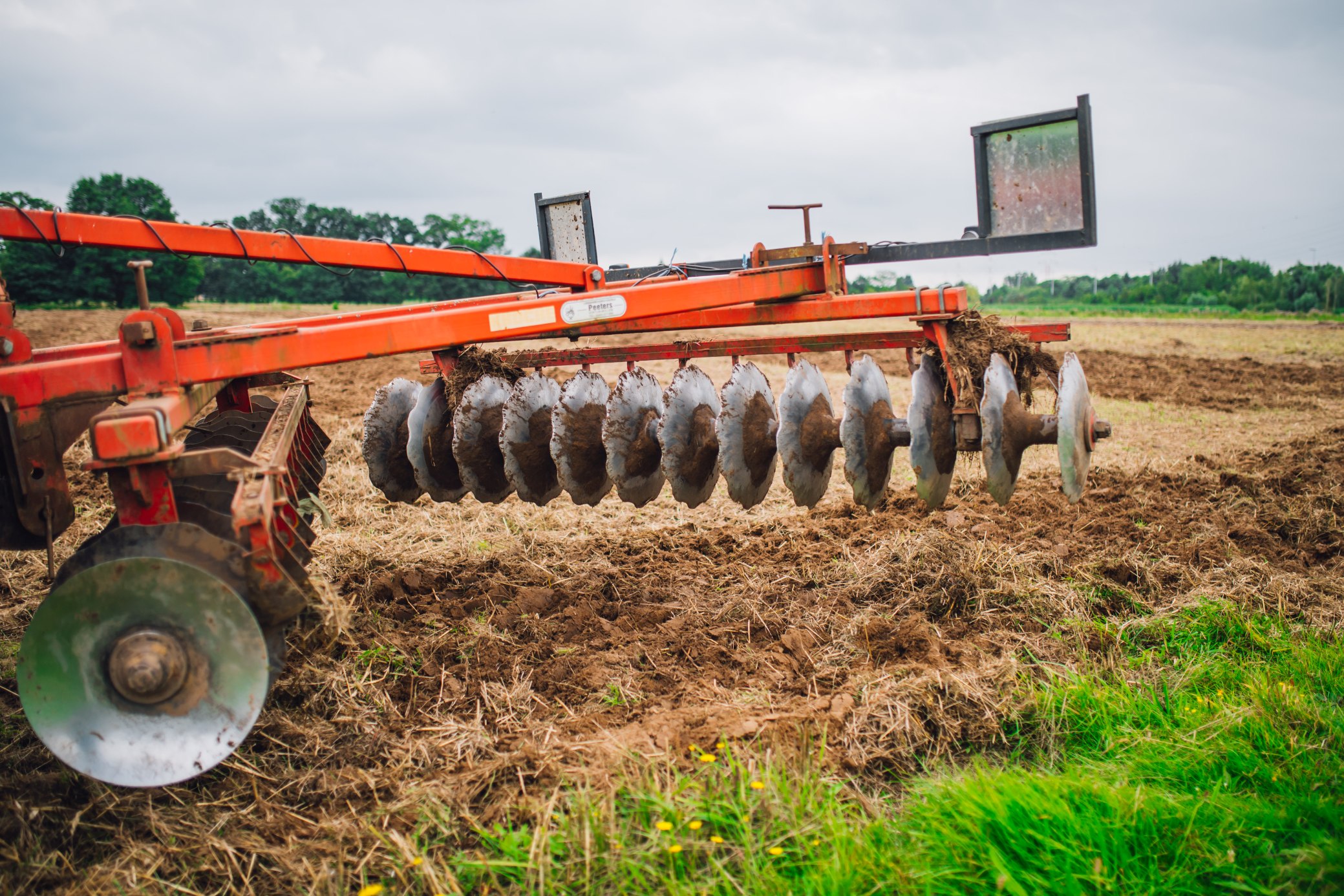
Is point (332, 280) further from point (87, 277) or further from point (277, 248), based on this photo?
point (277, 248)

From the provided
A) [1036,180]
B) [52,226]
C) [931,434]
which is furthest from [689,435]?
[52,226]

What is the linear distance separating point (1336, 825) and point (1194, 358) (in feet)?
46.4

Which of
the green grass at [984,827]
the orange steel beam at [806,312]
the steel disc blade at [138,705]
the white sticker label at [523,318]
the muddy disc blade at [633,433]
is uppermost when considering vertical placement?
the white sticker label at [523,318]

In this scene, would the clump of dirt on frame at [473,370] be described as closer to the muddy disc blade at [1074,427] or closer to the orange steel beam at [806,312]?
the orange steel beam at [806,312]

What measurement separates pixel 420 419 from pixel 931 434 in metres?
2.58

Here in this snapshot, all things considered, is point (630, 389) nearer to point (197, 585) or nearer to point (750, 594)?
point (750, 594)

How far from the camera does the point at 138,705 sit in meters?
2.51

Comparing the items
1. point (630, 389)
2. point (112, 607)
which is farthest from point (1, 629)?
point (630, 389)

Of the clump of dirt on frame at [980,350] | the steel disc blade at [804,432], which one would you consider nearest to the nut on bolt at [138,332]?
the steel disc blade at [804,432]

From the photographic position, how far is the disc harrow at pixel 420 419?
2494 millimetres

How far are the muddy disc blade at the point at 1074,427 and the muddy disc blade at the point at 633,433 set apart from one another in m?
1.80

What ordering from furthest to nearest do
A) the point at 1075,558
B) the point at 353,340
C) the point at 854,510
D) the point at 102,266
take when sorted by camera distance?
the point at 102,266 < the point at 854,510 < the point at 1075,558 < the point at 353,340

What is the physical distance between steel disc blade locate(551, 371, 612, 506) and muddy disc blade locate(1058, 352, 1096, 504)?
205 cm

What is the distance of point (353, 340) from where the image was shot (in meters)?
→ 3.03
